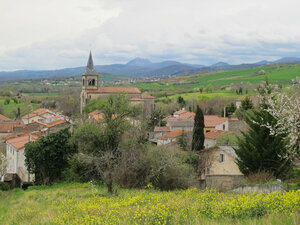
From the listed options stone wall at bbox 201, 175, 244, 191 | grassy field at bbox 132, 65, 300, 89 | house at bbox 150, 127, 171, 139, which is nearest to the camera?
stone wall at bbox 201, 175, 244, 191

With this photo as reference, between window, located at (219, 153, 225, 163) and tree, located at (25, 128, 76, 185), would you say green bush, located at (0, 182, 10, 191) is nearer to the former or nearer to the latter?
tree, located at (25, 128, 76, 185)

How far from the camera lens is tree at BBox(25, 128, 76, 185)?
28375 millimetres

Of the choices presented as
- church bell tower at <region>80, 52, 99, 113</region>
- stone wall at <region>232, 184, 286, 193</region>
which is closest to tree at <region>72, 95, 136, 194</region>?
stone wall at <region>232, 184, 286, 193</region>

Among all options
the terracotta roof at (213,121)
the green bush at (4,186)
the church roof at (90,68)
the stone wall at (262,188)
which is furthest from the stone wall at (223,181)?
the church roof at (90,68)

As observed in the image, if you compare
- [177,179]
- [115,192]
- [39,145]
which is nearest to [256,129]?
[177,179]

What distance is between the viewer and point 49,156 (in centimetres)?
2864

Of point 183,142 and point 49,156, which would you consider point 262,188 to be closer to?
point 49,156

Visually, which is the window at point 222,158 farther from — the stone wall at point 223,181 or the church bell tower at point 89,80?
the church bell tower at point 89,80

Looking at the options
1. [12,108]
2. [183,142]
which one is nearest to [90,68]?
[12,108]

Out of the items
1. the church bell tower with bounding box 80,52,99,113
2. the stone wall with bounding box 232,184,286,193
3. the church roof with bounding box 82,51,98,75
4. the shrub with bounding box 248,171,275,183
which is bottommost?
the shrub with bounding box 248,171,275,183

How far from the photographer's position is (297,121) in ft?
29.4

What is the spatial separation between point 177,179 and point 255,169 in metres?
4.57

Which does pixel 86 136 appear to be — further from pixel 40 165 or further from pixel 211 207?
pixel 211 207

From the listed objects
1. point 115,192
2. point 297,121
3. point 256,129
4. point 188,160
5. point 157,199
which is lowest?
point 188,160
